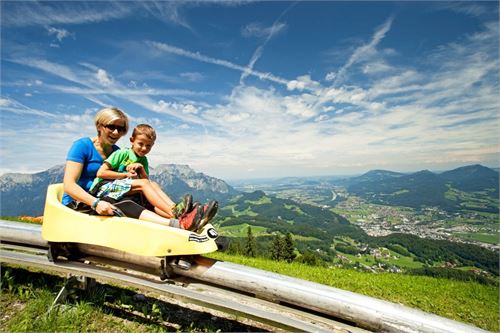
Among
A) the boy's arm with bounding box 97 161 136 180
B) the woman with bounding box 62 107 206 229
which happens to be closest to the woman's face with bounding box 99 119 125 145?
the woman with bounding box 62 107 206 229

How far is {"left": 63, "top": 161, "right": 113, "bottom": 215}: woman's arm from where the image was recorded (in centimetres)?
272

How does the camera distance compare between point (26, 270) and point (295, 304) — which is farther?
point (26, 270)

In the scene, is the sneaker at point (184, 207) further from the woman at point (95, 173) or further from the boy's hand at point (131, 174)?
the boy's hand at point (131, 174)

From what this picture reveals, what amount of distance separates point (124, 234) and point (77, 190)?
0.87m

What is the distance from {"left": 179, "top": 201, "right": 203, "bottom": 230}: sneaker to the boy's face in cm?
123

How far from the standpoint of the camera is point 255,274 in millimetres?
2494

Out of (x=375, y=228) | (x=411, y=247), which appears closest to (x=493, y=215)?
(x=375, y=228)

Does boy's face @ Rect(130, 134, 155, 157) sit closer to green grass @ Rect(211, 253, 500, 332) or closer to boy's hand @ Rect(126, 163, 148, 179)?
boy's hand @ Rect(126, 163, 148, 179)

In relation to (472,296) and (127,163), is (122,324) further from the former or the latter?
(472,296)

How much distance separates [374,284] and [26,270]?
7.15 meters

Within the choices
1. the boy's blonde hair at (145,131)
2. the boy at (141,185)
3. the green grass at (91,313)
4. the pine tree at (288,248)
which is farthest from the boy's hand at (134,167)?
the pine tree at (288,248)

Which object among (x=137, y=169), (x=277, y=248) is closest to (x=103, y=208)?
(x=137, y=169)

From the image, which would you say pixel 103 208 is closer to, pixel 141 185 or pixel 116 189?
pixel 116 189

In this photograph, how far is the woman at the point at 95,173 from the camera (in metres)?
2.74
